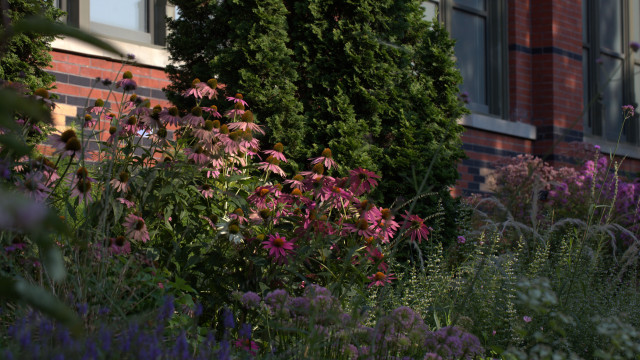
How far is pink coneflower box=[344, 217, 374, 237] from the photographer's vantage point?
3.32 metres

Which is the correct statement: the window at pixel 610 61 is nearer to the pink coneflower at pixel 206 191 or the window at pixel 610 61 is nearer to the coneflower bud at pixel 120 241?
the pink coneflower at pixel 206 191

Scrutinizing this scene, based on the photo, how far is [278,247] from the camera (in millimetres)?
3098

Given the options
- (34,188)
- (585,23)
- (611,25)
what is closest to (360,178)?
(34,188)

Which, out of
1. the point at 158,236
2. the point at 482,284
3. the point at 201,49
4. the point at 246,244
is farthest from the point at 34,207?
the point at 201,49

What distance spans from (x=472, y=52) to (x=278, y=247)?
296 inches

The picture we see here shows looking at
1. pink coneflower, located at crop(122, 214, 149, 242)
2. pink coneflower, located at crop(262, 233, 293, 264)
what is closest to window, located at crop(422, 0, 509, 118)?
pink coneflower, located at crop(262, 233, 293, 264)

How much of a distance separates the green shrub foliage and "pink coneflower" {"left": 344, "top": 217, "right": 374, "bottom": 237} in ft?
4.29

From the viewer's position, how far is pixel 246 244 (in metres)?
3.22

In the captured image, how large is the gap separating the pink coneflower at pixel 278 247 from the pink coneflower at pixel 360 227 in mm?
391

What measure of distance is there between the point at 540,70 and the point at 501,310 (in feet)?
23.5

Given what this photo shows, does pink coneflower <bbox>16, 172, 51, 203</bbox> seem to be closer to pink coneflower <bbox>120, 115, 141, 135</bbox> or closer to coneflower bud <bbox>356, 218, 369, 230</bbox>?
pink coneflower <bbox>120, 115, 141, 135</bbox>

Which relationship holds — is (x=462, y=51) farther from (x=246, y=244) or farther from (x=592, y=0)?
(x=246, y=244)

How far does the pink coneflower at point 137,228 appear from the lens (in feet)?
9.93

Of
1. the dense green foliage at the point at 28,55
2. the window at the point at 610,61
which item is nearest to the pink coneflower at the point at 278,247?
the dense green foliage at the point at 28,55
